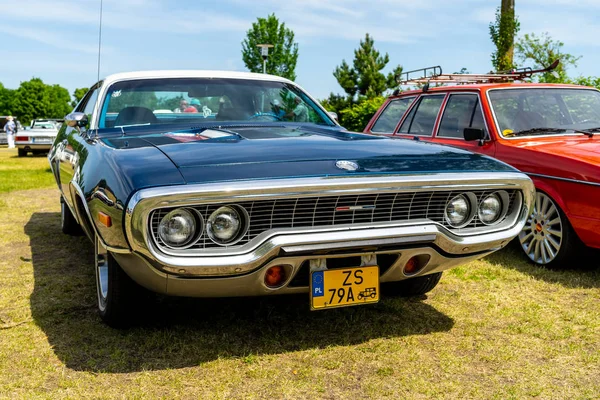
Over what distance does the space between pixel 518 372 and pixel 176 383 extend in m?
1.60

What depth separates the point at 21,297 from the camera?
4.10 metres

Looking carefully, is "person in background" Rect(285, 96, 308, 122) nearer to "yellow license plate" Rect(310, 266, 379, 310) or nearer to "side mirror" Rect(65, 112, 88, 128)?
"side mirror" Rect(65, 112, 88, 128)

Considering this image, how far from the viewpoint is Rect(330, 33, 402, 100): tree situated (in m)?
41.4

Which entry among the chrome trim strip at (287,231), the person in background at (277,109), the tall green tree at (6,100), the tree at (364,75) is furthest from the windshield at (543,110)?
the tall green tree at (6,100)

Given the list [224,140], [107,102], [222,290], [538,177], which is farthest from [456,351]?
[107,102]

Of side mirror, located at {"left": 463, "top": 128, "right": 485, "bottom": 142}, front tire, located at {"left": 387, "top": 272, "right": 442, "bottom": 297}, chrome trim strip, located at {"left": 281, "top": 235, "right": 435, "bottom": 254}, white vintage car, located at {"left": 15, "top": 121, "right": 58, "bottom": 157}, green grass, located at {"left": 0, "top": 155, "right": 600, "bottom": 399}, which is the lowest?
white vintage car, located at {"left": 15, "top": 121, "right": 58, "bottom": 157}

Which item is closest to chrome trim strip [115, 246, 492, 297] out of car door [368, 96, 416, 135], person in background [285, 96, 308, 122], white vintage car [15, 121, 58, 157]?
person in background [285, 96, 308, 122]

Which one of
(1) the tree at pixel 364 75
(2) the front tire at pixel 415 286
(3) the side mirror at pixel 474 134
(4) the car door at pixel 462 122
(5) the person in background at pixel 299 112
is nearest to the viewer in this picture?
(2) the front tire at pixel 415 286

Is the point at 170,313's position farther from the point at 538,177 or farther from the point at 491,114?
the point at 491,114

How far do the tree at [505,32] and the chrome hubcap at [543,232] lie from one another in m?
8.35

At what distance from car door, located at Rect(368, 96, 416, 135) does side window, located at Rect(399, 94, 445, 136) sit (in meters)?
0.16

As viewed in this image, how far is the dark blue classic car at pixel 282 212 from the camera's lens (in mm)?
2650

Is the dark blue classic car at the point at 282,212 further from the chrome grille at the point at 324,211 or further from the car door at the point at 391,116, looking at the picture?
the car door at the point at 391,116

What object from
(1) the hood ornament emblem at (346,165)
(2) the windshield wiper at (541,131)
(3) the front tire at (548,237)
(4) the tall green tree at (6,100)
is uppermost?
(2) the windshield wiper at (541,131)
